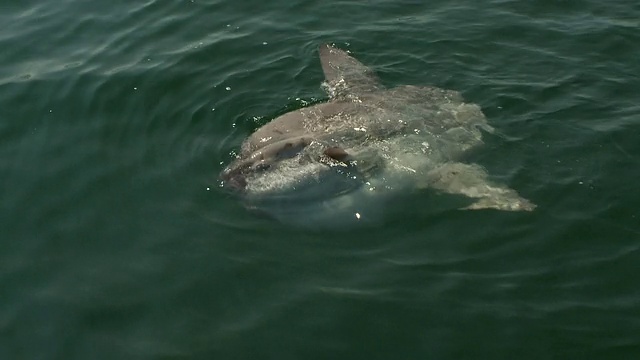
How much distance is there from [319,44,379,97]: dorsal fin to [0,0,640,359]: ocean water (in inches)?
14.2

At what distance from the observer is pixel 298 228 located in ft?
28.5

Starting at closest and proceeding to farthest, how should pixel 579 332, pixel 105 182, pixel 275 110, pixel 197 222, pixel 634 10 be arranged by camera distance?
Result: pixel 579 332
pixel 197 222
pixel 105 182
pixel 275 110
pixel 634 10

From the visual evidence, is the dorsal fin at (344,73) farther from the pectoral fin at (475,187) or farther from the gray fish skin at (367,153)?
the pectoral fin at (475,187)

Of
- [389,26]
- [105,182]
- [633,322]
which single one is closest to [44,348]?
[105,182]

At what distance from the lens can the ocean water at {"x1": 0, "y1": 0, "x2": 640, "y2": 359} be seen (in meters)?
7.45

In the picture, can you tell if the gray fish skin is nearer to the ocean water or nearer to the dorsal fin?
the dorsal fin

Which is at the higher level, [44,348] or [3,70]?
[3,70]

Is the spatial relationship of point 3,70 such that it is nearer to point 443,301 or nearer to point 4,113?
point 4,113

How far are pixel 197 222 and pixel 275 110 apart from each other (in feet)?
8.62

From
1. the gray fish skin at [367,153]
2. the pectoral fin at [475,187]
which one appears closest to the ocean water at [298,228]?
the pectoral fin at [475,187]

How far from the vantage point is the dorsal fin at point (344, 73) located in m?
10.8

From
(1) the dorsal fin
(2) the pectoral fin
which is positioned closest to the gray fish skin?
(2) the pectoral fin

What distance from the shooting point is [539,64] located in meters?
11.4

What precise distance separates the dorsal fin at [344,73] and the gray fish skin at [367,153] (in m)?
0.14
